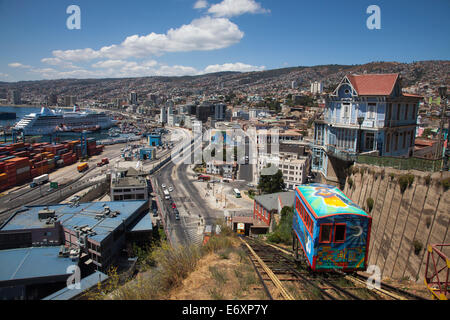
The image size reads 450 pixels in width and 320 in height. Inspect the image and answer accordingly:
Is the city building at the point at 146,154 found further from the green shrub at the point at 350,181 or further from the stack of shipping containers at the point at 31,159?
the green shrub at the point at 350,181

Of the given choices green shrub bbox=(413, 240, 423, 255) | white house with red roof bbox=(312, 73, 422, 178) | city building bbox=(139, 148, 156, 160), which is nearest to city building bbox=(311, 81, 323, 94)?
city building bbox=(139, 148, 156, 160)

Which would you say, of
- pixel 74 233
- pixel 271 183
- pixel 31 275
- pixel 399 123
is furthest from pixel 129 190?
pixel 399 123

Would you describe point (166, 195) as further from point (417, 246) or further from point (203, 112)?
point (203, 112)

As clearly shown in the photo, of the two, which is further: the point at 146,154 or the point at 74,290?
the point at 146,154

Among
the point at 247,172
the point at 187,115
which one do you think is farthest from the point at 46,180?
the point at 187,115

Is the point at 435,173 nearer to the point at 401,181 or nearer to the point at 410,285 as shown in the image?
the point at 401,181

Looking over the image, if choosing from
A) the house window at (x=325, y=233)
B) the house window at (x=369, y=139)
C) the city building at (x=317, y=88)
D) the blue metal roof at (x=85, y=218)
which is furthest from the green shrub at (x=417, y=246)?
the city building at (x=317, y=88)
